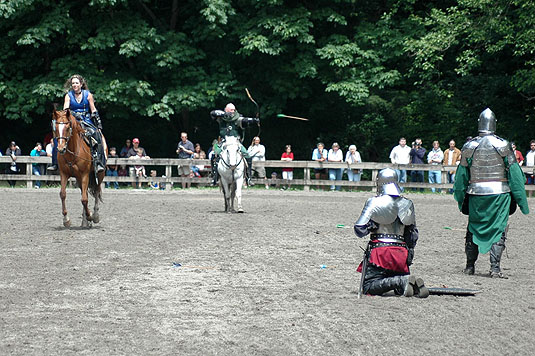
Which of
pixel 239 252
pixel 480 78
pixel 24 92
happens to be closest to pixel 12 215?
pixel 239 252

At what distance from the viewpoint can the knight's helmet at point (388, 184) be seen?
29.3ft

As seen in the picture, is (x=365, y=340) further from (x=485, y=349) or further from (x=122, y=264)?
(x=122, y=264)

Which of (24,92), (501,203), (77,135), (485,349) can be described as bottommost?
(485,349)

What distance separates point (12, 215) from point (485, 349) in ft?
45.3

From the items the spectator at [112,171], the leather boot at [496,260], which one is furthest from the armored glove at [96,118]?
the spectator at [112,171]

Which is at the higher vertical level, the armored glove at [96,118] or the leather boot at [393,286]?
the armored glove at [96,118]

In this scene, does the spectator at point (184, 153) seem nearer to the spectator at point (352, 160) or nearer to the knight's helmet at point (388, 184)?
the spectator at point (352, 160)

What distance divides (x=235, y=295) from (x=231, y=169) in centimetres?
1175

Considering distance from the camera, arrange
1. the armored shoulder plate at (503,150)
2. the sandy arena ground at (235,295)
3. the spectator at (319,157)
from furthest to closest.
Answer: the spectator at (319,157)
the armored shoulder plate at (503,150)
the sandy arena ground at (235,295)

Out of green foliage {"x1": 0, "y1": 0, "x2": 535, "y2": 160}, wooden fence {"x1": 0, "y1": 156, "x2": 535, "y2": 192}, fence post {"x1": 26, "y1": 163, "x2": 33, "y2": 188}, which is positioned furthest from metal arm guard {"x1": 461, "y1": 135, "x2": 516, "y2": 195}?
fence post {"x1": 26, "y1": 163, "x2": 33, "y2": 188}

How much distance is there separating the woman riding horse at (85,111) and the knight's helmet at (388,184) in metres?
7.71

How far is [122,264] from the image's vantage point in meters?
11.1

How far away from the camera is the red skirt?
8.85m

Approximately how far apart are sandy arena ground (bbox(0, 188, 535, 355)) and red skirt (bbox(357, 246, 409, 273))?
32cm
